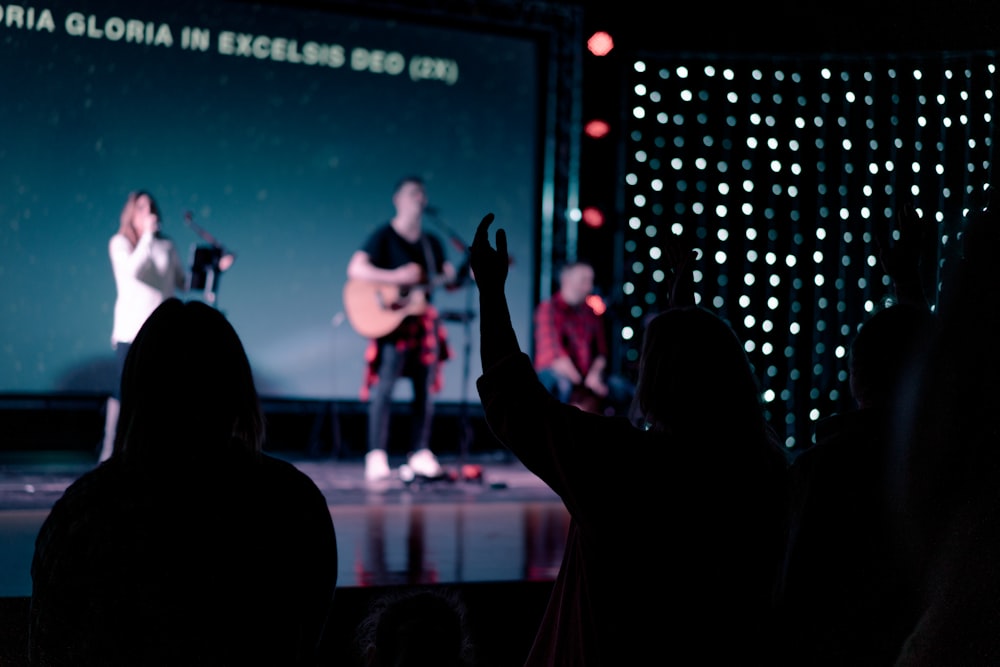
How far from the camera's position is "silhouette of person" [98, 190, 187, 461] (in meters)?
4.71

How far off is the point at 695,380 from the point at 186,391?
26.3 inches

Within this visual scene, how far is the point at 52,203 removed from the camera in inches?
220

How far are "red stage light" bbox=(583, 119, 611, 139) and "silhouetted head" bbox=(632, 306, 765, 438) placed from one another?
538cm

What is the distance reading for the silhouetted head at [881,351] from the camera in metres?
1.51

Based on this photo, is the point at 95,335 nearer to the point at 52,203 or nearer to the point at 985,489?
the point at 52,203

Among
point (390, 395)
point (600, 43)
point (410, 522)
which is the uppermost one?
point (600, 43)

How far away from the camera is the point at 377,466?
5434 mm

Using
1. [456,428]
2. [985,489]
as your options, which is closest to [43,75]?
[456,428]

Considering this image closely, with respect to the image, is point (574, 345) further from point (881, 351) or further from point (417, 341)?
point (881, 351)

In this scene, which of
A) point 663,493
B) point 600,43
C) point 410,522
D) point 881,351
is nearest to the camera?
point 663,493

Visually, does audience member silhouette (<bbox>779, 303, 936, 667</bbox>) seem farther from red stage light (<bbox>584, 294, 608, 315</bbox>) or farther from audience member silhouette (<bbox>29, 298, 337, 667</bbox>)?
red stage light (<bbox>584, 294, 608, 315</bbox>)

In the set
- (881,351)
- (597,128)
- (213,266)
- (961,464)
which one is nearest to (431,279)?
(213,266)

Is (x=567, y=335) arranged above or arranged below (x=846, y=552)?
above

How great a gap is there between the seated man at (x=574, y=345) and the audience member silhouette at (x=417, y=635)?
4.40 metres
